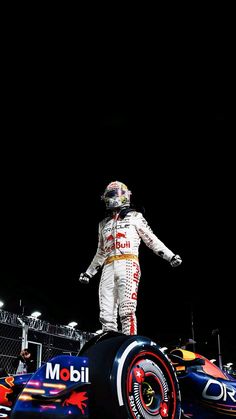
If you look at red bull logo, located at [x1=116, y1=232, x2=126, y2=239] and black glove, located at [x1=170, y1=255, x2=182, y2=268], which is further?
red bull logo, located at [x1=116, y1=232, x2=126, y2=239]

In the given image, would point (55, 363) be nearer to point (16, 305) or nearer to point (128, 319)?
point (128, 319)

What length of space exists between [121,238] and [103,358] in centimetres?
170

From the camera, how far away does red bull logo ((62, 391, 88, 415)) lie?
248 centimetres

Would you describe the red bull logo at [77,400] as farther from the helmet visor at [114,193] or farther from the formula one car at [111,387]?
the helmet visor at [114,193]

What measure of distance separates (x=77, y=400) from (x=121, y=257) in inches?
71.9

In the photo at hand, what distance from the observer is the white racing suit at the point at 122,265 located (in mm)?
4000

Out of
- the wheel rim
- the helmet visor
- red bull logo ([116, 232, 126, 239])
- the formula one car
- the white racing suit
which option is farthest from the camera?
the helmet visor

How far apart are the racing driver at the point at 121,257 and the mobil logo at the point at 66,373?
1.20m

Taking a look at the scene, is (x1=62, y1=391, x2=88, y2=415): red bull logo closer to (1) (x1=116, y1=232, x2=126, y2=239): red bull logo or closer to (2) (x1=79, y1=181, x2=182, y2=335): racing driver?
(2) (x1=79, y1=181, x2=182, y2=335): racing driver

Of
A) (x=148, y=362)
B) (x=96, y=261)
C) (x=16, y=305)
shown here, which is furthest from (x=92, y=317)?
(x=148, y=362)

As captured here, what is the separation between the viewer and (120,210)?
4.70m

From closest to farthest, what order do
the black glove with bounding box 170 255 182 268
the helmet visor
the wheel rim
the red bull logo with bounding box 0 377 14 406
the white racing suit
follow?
the wheel rim < the red bull logo with bounding box 0 377 14 406 < the white racing suit < the black glove with bounding box 170 255 182 268 < the helmet visor

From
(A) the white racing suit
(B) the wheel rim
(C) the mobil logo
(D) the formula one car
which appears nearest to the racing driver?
(A) the white racing suit

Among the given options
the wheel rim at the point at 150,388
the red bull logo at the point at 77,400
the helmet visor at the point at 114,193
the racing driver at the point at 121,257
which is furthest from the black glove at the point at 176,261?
the red bull logo at the point at 77,400
